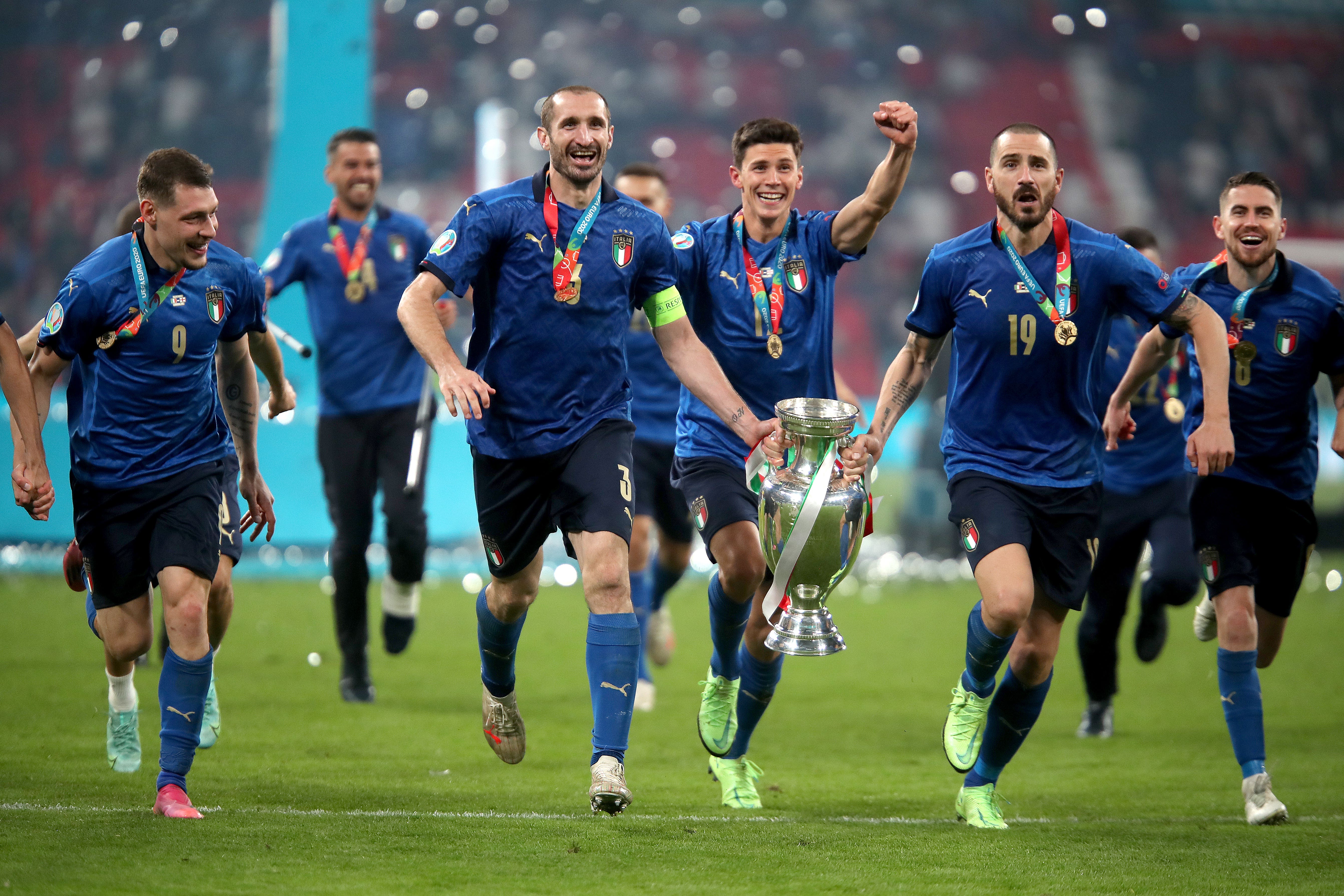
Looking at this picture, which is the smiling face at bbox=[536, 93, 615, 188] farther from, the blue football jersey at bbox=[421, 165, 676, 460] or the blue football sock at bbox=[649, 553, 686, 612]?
the blue football sock at bbox=[649, 553, 686, 612]

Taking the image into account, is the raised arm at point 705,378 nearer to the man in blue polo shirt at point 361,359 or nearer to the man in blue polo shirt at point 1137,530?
the man in blue polo shirt at point 1137,530

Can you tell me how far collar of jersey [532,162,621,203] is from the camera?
5.00 meters

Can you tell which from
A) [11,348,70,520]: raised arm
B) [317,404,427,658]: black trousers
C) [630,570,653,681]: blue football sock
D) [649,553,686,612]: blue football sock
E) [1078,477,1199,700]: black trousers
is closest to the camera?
[11,348,70,520]: raised arm

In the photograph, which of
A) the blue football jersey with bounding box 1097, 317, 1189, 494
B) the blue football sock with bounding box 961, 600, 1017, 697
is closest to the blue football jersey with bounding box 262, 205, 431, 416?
the blue football jersey with bounding box 1097, 317, 1189, 494

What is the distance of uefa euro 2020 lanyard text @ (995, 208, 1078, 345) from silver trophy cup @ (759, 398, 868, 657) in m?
0.73

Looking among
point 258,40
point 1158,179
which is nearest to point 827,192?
point 1158,179

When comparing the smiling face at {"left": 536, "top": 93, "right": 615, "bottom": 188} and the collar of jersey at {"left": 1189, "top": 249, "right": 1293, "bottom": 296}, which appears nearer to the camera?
the smiling face at {"left": 536, "top": 93, "right": 615, "bottom": 188}

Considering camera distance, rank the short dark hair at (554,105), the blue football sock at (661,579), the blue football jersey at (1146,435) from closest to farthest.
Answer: the short dark hair at (554,105), the blue football jersey at (1146,435), the blue football sock at (661,579)

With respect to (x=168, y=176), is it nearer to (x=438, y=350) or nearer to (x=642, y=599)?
(x=438, y=350)

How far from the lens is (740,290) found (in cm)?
559

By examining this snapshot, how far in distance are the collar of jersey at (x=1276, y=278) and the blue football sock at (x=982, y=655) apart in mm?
1571

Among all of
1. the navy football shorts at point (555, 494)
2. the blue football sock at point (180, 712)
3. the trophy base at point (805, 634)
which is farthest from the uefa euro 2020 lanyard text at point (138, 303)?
the trophy base at point (805, 634)

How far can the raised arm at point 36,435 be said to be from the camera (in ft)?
15.1

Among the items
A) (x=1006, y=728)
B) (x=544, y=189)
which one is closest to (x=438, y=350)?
(x=544, y=189)
